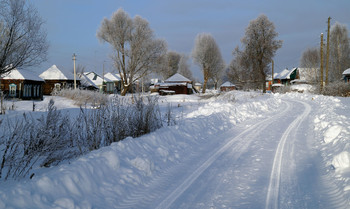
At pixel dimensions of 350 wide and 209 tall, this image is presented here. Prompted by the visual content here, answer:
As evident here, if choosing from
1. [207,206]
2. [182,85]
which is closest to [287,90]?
[182,85]

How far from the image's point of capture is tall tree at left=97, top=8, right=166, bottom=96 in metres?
37.1

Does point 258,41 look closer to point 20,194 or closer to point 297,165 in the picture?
point 297,165

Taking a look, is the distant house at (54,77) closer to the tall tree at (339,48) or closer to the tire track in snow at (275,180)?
the tire track in snow at (275,180)

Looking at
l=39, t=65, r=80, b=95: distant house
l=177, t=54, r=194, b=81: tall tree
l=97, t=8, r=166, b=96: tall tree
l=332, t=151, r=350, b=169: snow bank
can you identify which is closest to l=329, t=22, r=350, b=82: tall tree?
l=97, t=8, r=166, b=96: tall tree

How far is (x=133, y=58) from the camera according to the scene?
37.0 m

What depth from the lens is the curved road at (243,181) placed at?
12.6 ft

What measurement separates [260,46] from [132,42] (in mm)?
22145

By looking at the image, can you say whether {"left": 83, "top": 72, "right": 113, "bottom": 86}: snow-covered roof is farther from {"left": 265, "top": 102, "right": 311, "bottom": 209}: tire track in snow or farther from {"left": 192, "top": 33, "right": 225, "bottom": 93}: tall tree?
{"left": 265, "top": 102, "right": 311, "bottom": 209}: tire track in snow

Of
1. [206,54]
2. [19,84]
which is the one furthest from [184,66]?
[19,84]

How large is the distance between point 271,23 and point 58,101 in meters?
36.8

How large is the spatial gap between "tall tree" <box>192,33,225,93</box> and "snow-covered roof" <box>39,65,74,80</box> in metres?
28.9

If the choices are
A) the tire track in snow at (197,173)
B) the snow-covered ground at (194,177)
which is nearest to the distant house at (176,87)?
the tire track in snow at (197,173)

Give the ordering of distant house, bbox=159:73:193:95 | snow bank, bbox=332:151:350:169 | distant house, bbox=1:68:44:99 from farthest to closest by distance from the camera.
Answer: distant house, bbox=159:73:193:95 < distant house, bbox=1:68:44:99 < snow bank, bbox=332:151:350:169

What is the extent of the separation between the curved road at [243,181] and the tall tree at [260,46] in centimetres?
3797
